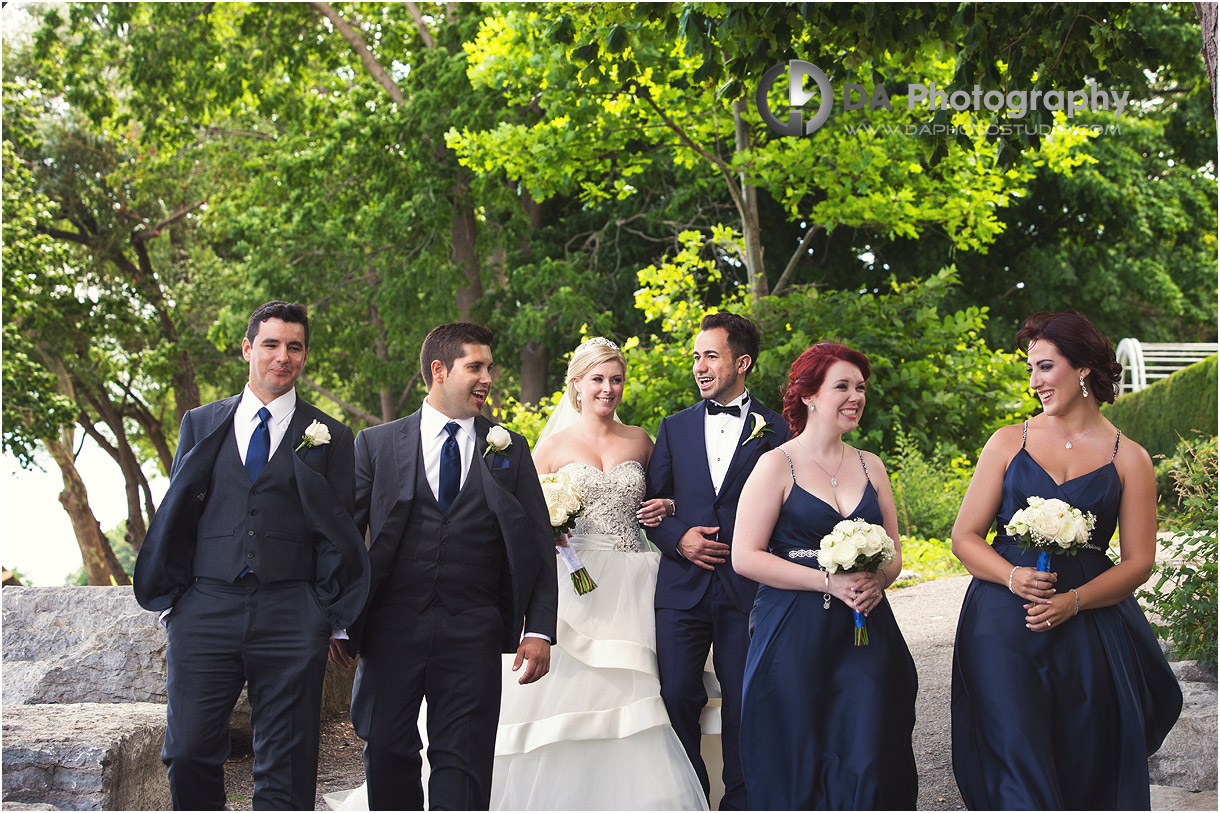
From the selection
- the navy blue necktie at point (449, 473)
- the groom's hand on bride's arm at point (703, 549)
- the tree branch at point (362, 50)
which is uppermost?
the tree branch at point (362, 50)

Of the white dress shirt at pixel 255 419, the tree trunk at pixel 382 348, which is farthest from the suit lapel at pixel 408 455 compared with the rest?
the tree trunk at pixel 382 348

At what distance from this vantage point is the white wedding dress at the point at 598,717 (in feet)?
17.6

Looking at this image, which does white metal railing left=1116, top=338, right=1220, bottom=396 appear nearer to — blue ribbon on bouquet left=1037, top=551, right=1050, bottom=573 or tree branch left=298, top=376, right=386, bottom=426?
tree branch left=298, top=376, right=386, bottom=426

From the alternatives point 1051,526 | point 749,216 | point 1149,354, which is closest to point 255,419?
point 1051,526

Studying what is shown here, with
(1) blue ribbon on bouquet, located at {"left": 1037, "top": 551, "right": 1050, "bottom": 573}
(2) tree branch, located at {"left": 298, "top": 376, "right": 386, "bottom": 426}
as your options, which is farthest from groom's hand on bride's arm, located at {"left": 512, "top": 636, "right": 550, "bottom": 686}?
(2) tree branch, located at {"left": 298, "top": 376, "right": 386, "bottom": 426}

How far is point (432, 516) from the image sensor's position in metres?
4.54

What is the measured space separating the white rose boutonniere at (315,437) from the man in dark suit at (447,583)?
34 cm

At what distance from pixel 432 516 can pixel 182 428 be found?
1.06 metres

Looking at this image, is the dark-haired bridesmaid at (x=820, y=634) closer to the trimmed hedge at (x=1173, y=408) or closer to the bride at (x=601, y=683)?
the bride at (x=601, y=683)

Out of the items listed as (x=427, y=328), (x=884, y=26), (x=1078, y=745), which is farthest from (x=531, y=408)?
(x=1078, y=745)

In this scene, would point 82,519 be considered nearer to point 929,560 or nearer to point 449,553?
point 929,560

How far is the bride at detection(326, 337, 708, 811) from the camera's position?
17.6 feet

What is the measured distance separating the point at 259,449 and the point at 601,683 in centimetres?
213

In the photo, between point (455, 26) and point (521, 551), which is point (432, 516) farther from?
point (455, 26)
